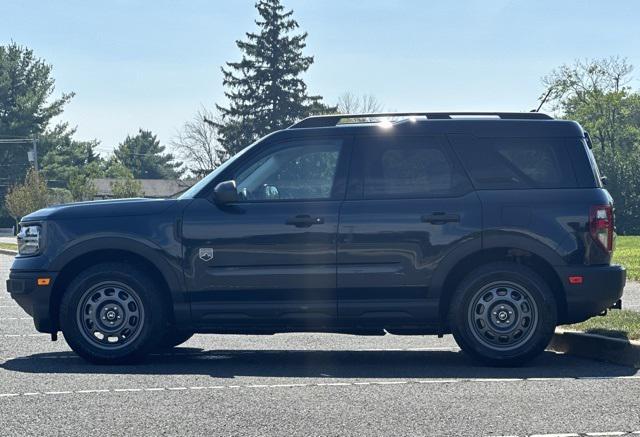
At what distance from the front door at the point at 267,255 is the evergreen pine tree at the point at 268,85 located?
58550mm

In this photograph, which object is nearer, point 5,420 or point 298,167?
point 5,420

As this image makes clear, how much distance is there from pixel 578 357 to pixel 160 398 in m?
3.92

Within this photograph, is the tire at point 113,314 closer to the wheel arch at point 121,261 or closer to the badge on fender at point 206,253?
the wheel arch at point 121,261

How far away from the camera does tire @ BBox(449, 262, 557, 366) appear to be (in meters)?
8.61

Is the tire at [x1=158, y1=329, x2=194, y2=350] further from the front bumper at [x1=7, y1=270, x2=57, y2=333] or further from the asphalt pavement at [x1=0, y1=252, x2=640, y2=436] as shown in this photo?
the front bumper at [x1=7, y1=270, x2=57, y2=333]

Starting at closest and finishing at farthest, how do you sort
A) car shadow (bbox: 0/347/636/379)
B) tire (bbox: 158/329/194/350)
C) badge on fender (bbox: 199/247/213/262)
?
car shadow (bbox: 0/347/636/379), badge on fender (bbox: 199/247/213/262), tire (bbox: 158/329/194/350)

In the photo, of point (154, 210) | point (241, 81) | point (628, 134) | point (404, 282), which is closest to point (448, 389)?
point (404, 282)

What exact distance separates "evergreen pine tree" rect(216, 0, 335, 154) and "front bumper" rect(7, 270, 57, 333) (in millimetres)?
58424

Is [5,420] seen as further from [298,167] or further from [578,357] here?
[578,357]

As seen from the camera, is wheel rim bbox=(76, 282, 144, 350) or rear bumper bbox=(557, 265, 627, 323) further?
wheel rim bbox=(76, 282, 144, 350)

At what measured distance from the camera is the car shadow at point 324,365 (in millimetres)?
8273

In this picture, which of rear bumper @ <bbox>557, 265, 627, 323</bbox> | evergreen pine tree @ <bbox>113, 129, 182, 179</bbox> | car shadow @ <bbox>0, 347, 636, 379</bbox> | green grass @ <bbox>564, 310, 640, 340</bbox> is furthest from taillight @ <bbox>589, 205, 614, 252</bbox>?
evergreen pine tree @ <bbox>113, 129, 182, 179</bbox>

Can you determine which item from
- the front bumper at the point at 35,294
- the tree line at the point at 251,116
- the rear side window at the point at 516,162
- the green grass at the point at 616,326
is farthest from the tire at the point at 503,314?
the tree line at the point at 251,116

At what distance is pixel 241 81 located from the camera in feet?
227
